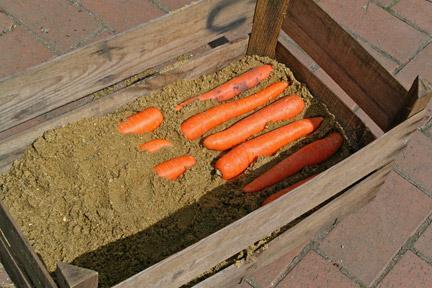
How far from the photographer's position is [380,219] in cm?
334

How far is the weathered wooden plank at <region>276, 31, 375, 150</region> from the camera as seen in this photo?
3314 millimetres

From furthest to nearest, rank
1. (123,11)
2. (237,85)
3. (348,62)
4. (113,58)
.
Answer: (123,11), (237,85), (348,62), (113,58)

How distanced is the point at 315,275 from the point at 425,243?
579 millimetres

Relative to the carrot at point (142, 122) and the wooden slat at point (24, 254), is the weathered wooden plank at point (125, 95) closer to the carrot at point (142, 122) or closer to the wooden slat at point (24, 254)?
the carrot at point (142, 122)

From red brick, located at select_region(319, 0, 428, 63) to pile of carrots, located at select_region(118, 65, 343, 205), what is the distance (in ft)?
2.90

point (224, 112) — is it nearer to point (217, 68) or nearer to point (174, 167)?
point (217, 68)

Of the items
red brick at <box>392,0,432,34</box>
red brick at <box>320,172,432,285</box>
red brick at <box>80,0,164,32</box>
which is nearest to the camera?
red brick at <box>320,172,432,285</box>

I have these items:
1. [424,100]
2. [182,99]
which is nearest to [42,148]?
[182,99]

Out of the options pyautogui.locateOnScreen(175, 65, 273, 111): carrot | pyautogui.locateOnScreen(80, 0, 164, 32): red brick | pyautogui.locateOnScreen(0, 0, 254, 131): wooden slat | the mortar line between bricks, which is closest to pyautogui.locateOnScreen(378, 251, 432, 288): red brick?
the mortar line between bricks

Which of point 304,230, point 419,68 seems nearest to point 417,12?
point 419,68

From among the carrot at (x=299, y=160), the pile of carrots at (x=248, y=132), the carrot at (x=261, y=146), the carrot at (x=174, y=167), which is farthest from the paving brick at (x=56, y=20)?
the carrot at (x=299, y=160)

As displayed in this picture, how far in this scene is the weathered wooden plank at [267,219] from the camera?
2.31 meters

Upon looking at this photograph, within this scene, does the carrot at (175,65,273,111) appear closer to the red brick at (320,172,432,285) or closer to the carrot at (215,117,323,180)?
the carrot at (215,117,323,180)

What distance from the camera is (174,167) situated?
312 centimetres
